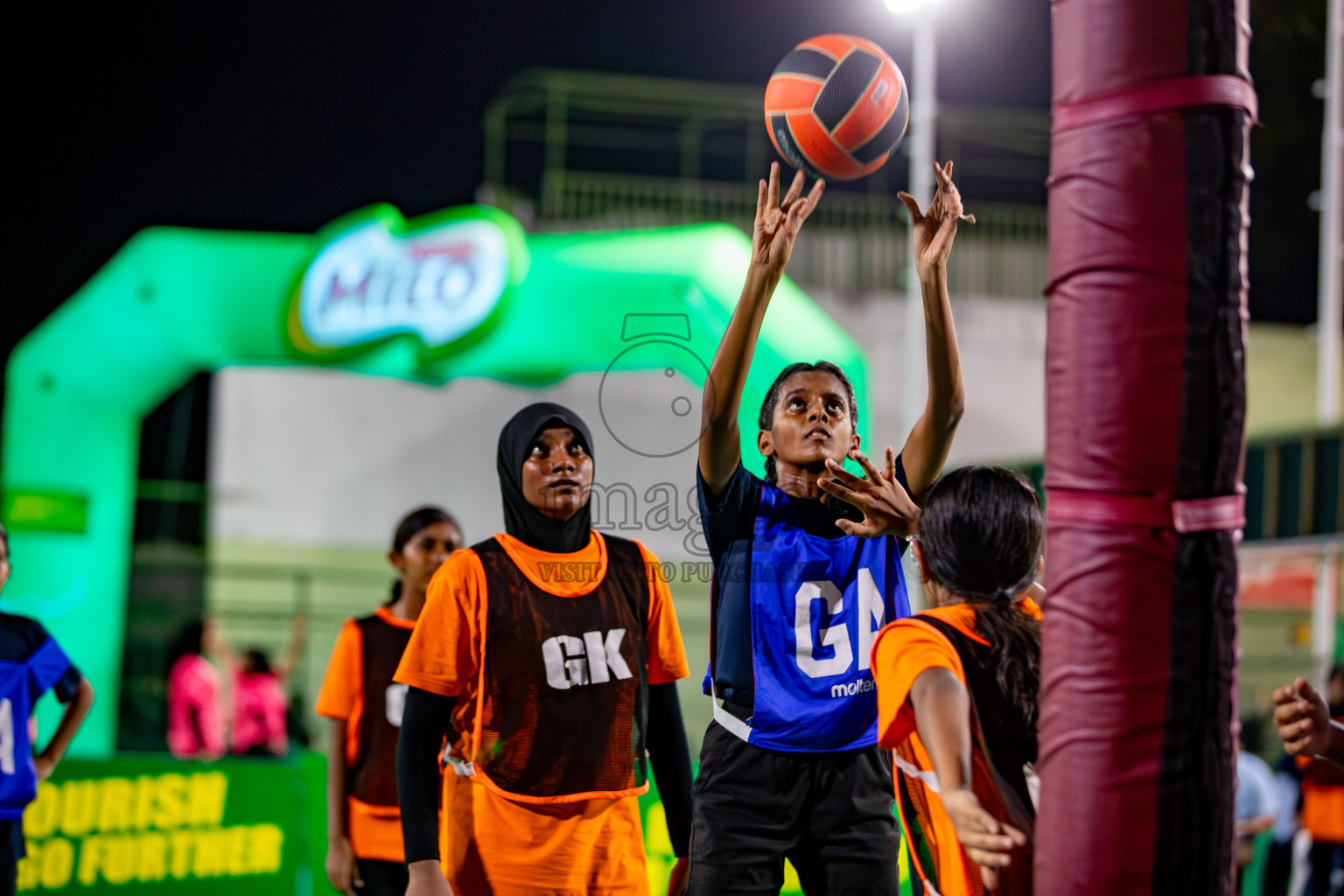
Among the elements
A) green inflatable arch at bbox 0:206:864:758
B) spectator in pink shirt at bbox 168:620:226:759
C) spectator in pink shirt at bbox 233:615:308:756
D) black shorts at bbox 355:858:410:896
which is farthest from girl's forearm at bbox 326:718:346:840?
spectator in pink shirt at bbox 168:620:226:759

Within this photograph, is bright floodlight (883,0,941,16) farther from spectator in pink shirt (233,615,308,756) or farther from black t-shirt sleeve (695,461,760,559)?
black t-shirt sleeve (695,461,760,559)

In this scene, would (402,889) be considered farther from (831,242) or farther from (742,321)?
(831,242)

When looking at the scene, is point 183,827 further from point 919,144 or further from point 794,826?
point 919,144

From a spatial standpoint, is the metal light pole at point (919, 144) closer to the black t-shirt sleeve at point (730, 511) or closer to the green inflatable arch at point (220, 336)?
the green inflatable arch at point (220, 336)

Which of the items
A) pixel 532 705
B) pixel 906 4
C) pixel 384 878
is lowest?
pixel 384 878

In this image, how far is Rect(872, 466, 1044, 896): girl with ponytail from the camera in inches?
98.9

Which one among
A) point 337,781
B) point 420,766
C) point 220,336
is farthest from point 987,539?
point 220,336

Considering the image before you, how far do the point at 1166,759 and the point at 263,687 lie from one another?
10834 mm

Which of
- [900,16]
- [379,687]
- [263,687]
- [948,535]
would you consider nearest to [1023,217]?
[900,16]

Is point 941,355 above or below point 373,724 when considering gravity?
above

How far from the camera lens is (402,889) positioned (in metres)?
5.32

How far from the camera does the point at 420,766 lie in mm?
3684

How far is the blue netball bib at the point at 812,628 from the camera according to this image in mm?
3605

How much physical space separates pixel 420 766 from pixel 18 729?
252 cm
